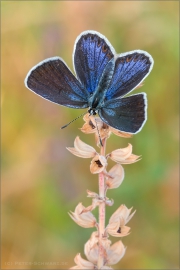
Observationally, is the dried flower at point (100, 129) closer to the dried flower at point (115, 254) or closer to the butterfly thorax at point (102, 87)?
the butterfly thorax at point (102, 87)

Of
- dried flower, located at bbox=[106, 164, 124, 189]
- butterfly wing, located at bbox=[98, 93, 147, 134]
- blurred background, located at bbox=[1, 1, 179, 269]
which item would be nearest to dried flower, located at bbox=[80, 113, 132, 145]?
butterfly wing, located at bbox=[98, 93, 147, 134]

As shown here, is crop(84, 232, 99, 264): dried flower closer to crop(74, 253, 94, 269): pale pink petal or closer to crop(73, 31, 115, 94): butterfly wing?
crop(74, 253, 94, 269): pale pink petal

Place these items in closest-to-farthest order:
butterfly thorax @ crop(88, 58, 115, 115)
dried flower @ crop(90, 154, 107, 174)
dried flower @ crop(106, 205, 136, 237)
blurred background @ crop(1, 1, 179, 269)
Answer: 1. dried flower @ crop(90, 154, 107, 174)
2. dried flower @ crop(106, 205, 136, 237)
3. butterfly thorax @ crop(88, 58, 115, 115)
4. blurred background @ crop(1, 1, 179, 269)

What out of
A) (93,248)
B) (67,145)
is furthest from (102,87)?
(67,145)

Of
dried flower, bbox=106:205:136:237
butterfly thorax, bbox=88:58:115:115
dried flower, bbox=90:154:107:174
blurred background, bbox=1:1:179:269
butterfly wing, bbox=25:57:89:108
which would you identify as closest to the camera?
dried flower, bbox=90:154:107:174

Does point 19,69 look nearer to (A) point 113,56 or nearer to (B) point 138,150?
(B) point 138,150

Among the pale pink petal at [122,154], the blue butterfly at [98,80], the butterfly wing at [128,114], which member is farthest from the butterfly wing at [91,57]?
the pale pink petal at [122,154]
